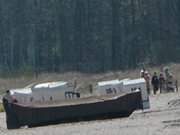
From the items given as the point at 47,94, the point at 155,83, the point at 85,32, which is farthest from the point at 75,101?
the point at 85,32

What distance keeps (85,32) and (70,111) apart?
63178mm

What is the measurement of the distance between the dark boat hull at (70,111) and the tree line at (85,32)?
57123 millimetres

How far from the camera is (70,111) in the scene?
27.0 meters

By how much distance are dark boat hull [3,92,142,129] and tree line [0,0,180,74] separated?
5712 centimetres

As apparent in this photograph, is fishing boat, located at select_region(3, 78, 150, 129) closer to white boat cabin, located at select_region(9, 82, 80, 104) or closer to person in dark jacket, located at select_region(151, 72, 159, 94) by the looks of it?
white boat cabin, located at select_region(9, 82, 80, 104)

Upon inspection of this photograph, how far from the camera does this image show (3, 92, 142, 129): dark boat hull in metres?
27.1

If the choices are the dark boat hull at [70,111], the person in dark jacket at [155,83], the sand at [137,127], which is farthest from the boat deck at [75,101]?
the person in dark jacket at [155,83]

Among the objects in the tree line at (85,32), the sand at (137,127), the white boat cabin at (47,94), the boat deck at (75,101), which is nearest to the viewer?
the sand at (137,127)

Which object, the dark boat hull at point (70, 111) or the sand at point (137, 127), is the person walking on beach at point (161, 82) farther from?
the dark boat hull at point (70, 111)

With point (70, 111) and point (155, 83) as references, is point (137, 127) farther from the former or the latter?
point (155, 83)

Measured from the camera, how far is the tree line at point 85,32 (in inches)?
3410

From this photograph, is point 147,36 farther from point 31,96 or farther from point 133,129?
point 133,129

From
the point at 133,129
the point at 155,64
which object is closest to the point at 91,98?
the point at 133,129

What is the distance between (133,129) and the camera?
2078 cm
